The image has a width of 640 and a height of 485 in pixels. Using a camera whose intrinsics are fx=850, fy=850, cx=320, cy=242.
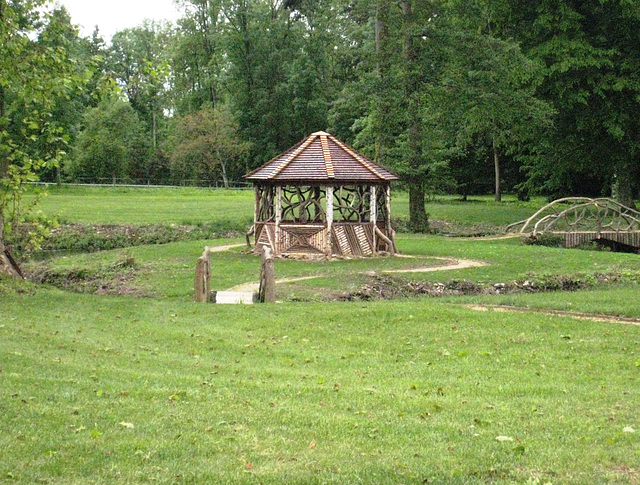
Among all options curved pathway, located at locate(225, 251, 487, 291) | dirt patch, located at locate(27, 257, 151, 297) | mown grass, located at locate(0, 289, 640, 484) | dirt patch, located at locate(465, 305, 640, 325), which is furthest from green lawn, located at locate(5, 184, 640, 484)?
dirt patch, located at locate(27, 257, 151, 297)

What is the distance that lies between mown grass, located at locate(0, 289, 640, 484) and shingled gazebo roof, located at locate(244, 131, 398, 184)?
12.4 metres

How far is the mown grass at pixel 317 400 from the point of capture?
6934 mm

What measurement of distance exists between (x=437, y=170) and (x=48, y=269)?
17.1 metres

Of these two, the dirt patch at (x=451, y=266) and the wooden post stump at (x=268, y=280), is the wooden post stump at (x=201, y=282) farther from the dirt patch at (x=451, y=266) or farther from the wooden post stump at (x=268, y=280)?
the dirt patch at (x=451, y=266)

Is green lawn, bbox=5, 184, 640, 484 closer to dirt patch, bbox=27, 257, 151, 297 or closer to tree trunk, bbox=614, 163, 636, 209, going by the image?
dirt patch, bbox=27, 257, 151, 297

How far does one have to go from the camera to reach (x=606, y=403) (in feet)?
30.8

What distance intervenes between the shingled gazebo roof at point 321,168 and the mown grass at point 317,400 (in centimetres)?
1244

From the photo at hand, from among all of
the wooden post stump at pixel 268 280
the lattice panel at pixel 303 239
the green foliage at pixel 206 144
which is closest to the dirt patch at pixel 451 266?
the lattice panel at pixel 303 239

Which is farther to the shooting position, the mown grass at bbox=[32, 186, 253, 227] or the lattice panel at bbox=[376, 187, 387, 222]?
the mown grass at bbox=[32, 186, 253, 227]

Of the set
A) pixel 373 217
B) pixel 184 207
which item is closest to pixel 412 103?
pixel 373 217

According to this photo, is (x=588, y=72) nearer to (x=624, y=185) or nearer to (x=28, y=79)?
(x=624, y=185)

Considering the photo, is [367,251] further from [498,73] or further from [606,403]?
[606,403]

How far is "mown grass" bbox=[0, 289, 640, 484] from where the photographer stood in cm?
693

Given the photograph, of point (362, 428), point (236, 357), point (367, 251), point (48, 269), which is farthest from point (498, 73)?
point (362, 428)
